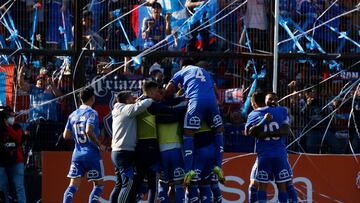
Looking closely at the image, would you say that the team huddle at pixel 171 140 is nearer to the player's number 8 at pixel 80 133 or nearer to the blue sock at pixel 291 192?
the player's number 8 at pixel 80 133

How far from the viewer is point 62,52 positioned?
709 inches

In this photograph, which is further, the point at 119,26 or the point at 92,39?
the point at 92,39

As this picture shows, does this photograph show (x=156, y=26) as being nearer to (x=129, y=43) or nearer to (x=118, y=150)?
(x=129, y=43)

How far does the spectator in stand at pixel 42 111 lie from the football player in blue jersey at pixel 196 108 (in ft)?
10.6

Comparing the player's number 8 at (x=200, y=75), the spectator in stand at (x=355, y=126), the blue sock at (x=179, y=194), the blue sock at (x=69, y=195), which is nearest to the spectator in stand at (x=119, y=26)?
the player's number 8 at (x=200, y=75)

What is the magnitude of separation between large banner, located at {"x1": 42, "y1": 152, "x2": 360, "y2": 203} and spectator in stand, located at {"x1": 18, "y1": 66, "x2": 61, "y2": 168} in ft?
0.96

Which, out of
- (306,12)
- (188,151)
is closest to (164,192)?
(188,151)

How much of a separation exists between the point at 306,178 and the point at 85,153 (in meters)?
4.34

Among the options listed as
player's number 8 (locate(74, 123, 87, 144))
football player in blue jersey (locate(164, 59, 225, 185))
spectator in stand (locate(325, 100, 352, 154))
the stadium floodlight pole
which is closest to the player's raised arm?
player's number 8 (locate(74, 123, 87, 144))

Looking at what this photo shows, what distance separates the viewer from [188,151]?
15195 millimetres

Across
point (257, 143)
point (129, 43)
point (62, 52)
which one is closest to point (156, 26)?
point (129, 43)

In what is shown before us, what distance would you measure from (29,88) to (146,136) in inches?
134

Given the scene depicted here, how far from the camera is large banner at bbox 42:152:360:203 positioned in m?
18.0

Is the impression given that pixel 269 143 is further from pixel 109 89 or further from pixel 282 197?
pixel 109 89
